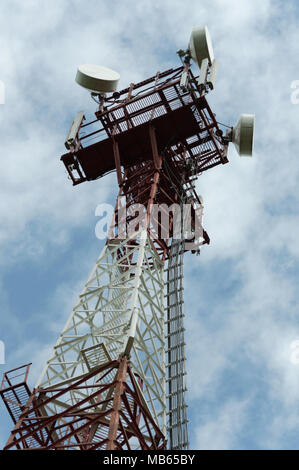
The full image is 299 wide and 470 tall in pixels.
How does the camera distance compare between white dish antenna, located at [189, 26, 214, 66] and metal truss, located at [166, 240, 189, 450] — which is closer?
metal truss, located at [166, 240, 189, 450]

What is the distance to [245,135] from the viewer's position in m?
44.0

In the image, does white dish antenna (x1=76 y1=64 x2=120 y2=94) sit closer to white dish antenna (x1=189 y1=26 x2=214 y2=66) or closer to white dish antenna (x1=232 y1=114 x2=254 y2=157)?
white dish antenna (x1=189 y1=26 x2=214 y2=66)

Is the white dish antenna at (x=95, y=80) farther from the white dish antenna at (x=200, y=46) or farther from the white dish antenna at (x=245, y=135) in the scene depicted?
the white dish antenna at (x=245, y=135)

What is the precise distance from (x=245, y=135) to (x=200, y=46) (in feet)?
21.4

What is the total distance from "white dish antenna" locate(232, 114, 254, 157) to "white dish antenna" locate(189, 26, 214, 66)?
173 inches

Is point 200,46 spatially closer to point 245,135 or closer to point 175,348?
point 245,135

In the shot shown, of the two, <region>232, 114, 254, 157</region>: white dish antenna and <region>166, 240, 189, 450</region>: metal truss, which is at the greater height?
<region>232, 114, 254, 157</region>: white dish antenna

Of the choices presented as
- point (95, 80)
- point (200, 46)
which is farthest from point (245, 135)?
point (95, 80)

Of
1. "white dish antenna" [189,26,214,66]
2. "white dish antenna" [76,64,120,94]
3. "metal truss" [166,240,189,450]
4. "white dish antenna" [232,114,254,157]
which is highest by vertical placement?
"white dish antenna" [189,26,214,66]

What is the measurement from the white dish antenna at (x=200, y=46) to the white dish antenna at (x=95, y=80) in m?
5.32

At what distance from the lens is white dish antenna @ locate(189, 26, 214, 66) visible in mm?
44062

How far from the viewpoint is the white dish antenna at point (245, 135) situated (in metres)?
43.9
